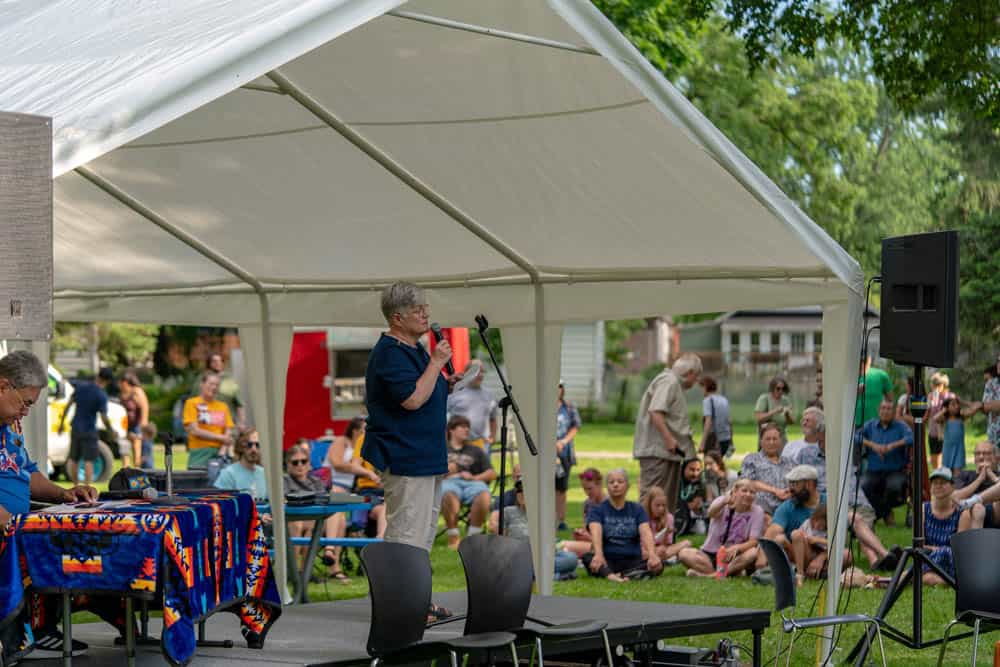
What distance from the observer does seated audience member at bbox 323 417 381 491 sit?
485 inches

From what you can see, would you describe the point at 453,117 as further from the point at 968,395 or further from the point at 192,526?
the point at 968,395

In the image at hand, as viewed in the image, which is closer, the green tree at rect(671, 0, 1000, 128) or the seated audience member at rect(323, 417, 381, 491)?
the green tree at rect(671, 0, 1000, 128)

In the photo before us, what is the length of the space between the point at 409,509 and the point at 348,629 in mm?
1102

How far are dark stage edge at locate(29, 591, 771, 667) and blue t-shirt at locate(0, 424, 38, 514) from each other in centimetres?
78

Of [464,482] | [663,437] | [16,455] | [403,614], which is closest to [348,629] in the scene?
[403,614]

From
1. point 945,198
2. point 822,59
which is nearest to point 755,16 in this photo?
point 945,198

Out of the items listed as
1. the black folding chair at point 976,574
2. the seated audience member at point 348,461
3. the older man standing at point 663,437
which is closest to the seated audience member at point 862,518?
the older man standing at point 663,437

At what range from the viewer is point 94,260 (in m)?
9.09

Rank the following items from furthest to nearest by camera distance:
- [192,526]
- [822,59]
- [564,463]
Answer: [822,59] → [564,463] → [192,526]

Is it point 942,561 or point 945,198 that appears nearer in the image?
point 942,561

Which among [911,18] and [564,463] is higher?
[911,18]

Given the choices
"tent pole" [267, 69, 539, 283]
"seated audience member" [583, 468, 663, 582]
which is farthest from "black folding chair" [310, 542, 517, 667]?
"seated audience member" [583, 468, 663, 582]

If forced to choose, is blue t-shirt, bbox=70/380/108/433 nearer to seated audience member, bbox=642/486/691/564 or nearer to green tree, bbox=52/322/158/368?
seated audience member, bbox=642/486/691/564

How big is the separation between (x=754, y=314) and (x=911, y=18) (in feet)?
113
